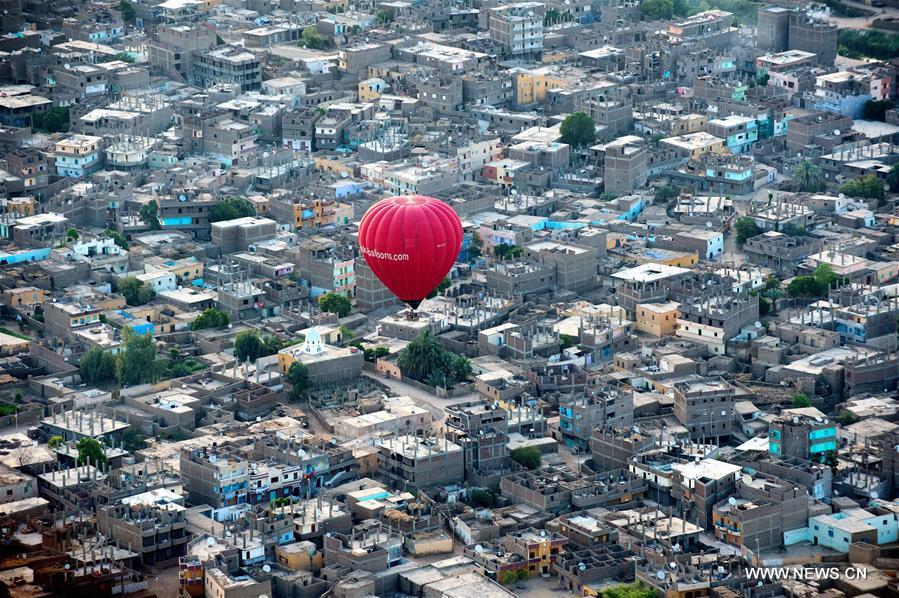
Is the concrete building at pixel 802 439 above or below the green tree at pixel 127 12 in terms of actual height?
below

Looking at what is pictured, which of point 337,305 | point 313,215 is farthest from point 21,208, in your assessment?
point 337,305

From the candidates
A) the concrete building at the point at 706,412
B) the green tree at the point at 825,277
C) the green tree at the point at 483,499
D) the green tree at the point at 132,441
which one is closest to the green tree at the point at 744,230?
the green tree at the point at 825,277

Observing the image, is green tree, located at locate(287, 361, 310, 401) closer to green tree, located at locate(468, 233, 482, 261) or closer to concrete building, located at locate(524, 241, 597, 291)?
concrete building, located at locate(524, 241, 597, 291)

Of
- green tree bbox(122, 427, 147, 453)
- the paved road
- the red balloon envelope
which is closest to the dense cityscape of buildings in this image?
green tree bbox(122, 427, 147, 453)

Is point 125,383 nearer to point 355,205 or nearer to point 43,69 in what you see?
point 355,205

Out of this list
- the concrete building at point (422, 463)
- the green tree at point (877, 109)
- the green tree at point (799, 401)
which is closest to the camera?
the concrete building at point (422, 463)

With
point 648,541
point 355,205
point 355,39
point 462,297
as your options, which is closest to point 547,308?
point 462,297

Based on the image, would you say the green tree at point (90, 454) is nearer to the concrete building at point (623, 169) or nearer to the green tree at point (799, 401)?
the green tree at point (799, 401)
